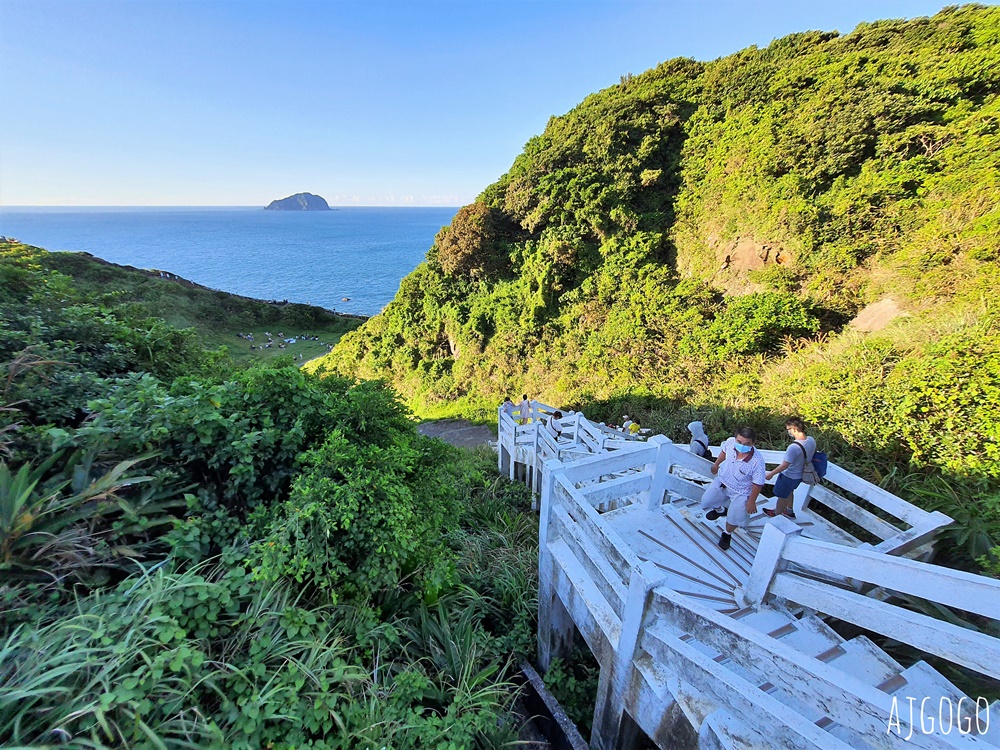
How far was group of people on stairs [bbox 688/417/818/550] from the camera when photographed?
4.10m

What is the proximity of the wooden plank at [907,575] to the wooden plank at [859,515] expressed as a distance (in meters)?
1.81

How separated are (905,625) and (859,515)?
7.44 feet

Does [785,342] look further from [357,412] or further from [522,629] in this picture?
[357,412]

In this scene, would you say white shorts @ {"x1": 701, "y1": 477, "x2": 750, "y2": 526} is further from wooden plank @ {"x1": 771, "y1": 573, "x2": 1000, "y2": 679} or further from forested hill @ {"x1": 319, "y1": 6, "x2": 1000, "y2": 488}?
forested hill @ {"x1": 319, "y1": 6, "x2": 1000, "y2": 488}

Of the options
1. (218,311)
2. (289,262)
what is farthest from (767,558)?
(289,262)

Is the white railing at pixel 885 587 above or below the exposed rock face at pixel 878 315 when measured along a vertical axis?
below

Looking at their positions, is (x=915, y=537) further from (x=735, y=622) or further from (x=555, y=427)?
(x=555, y=427)

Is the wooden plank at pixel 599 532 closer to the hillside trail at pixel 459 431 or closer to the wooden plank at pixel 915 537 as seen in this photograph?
the wooden plank at pixel 915 537

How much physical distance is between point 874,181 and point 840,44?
730 centimetres

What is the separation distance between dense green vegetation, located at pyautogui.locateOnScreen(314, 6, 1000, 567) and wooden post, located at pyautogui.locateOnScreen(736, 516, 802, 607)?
7.67 ft

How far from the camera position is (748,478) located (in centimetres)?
411

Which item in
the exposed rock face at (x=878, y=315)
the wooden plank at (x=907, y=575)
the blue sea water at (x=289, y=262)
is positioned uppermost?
the exposed rock face at (x=878, y=315)

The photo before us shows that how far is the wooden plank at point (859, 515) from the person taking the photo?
3851mm

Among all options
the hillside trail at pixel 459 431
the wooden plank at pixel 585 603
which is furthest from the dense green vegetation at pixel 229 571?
the hillside trail at pixel 459 431
